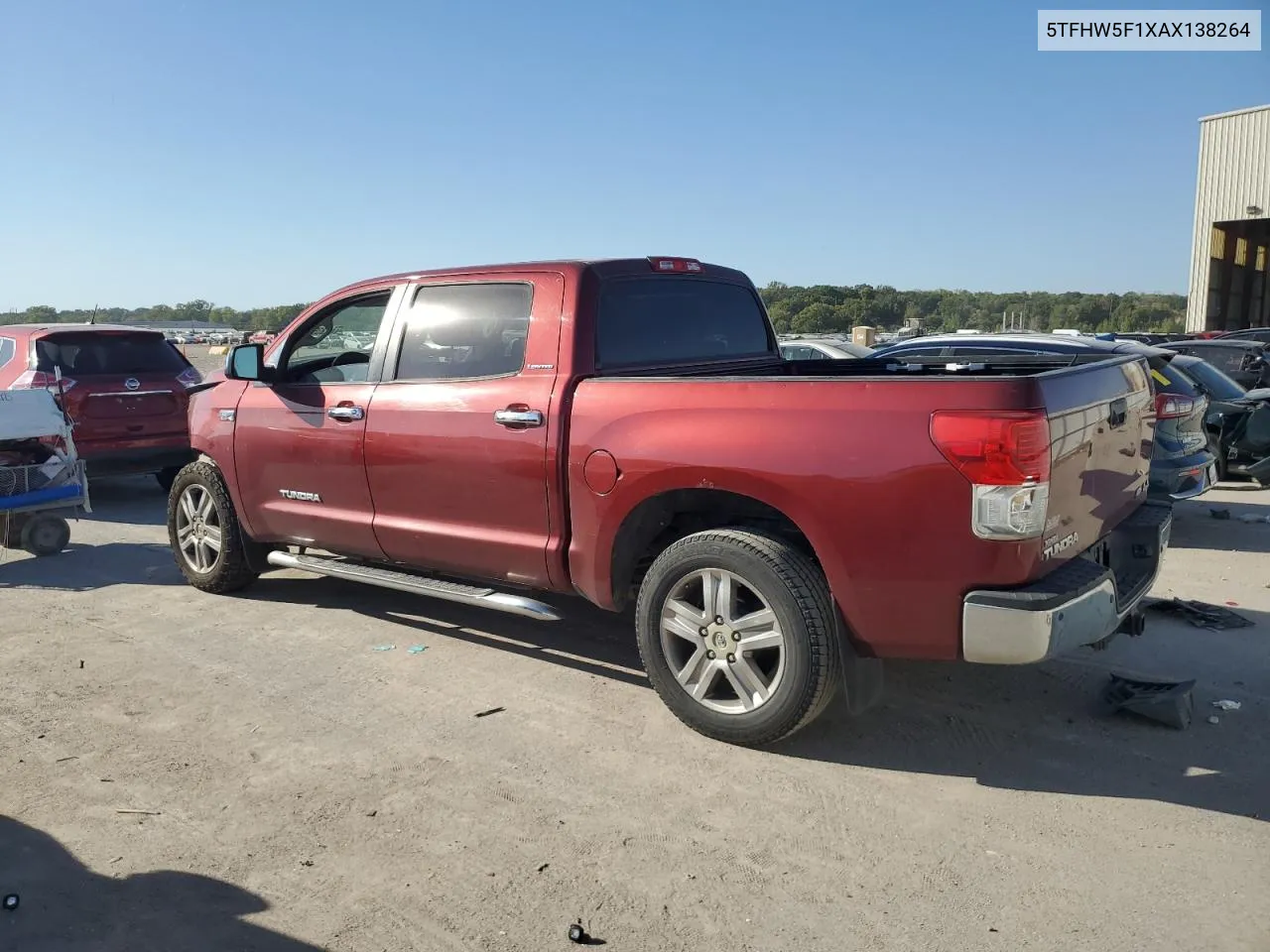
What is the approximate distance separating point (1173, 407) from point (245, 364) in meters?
6.71

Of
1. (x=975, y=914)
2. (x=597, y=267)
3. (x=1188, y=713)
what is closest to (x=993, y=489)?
(x=975, y=914)

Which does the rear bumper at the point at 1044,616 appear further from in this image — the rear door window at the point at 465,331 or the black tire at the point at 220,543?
the black tire at the point at 220,543

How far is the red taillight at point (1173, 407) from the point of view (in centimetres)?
795

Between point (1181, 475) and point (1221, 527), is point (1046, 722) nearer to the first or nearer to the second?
point (1181, 475)

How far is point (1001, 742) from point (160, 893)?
3.14 meters

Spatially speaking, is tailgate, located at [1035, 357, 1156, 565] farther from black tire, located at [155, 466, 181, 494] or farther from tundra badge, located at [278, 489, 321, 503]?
black tire, located at [155, 466, 181, 494]

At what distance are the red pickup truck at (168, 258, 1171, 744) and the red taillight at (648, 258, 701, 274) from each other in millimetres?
19

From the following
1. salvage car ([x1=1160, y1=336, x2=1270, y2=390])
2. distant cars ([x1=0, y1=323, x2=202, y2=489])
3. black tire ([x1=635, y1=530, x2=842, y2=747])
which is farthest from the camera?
salvage car ([x1=1160, y1=336, x2=1270, y2=390])

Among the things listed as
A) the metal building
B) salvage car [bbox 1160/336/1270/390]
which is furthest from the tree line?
salvage car [bbox 1160/336/1270/390]

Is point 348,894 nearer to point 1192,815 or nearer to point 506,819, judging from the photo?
point 506,819

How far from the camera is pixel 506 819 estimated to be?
3629mm

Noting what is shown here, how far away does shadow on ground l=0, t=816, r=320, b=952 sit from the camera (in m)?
2.94

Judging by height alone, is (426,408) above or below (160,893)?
above

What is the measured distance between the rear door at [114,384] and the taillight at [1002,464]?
875 centimetres
